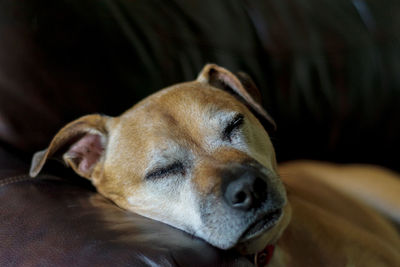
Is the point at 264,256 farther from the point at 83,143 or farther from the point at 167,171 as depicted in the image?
the point at 83,143

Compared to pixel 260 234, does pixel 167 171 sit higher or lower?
higher

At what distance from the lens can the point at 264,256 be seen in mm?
1492

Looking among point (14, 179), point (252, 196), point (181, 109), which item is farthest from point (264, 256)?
point (14, 179)

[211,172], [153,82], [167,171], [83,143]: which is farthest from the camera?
[153,82]

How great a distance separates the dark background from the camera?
161 centimetres

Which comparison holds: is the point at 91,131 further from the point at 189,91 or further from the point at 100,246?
the point at 100,246

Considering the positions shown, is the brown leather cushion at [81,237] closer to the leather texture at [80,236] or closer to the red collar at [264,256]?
the leather texture at [80,236]

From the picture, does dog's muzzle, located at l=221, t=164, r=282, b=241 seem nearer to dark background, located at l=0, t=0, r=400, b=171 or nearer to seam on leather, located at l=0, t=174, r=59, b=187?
seam on leather, located at l=0, t=174, r=59, b=187

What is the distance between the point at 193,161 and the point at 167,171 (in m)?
0.09

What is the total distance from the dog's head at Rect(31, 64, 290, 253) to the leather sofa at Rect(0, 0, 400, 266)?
0.30 ft

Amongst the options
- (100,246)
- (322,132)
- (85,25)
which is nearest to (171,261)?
(100,246)

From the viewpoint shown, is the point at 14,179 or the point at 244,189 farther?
the point at 14,179

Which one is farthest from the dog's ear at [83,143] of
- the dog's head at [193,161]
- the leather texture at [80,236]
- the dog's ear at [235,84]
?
the dog's ear at [235,84]

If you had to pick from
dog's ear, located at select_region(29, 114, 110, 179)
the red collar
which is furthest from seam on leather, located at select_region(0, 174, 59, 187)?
the red collar
